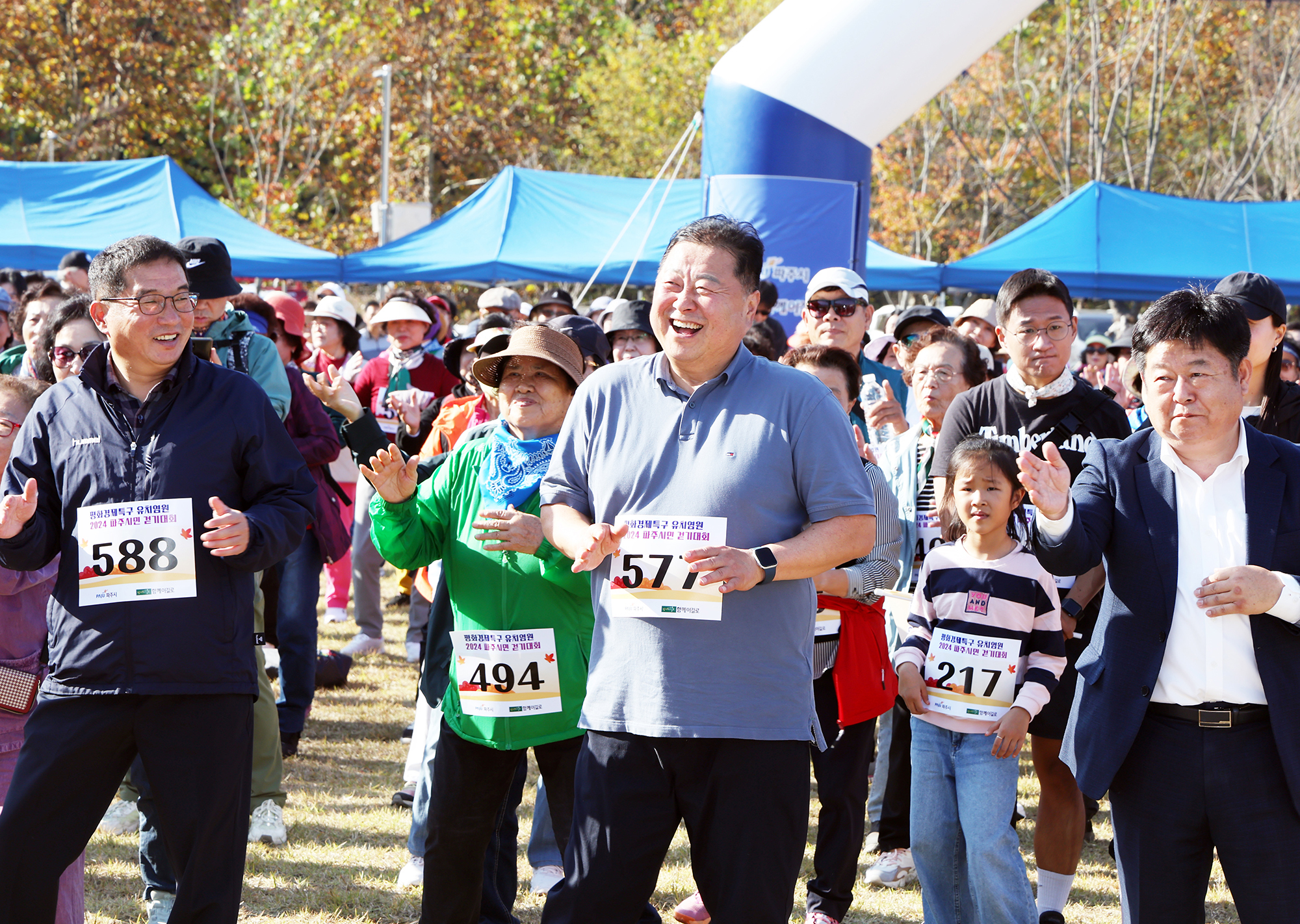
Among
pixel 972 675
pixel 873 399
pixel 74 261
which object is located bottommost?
pixel 972 675

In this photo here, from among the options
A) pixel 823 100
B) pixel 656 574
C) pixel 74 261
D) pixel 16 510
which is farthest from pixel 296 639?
pixel 74 261

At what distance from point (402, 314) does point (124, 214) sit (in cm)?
621

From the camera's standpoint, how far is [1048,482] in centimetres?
310

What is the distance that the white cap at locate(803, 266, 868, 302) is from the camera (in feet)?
19.8

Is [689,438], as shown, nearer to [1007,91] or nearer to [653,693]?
[653,693]

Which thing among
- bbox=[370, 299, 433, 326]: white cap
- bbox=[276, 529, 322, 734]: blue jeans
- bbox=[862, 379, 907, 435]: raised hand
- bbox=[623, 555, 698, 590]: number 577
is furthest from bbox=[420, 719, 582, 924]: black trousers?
bbox=[370, 299, 433, 326]: white cap

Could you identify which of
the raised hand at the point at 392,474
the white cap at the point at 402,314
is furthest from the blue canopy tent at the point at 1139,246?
the raised hand at the point at 392,474

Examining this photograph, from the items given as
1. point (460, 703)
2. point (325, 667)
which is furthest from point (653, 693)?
point (325, 667)

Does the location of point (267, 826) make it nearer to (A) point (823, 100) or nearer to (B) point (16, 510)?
(B) point (16, 510)

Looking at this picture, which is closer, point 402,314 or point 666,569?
point 666,569

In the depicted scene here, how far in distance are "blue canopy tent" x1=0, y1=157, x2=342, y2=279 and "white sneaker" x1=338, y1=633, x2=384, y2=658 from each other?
18.7ft

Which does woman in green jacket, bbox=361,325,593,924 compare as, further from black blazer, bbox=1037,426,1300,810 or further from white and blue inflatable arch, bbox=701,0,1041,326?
white and blue inflatable arch, bbox=701,0,1041,326

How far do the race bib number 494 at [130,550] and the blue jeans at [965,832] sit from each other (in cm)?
226

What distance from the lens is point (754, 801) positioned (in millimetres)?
2959
